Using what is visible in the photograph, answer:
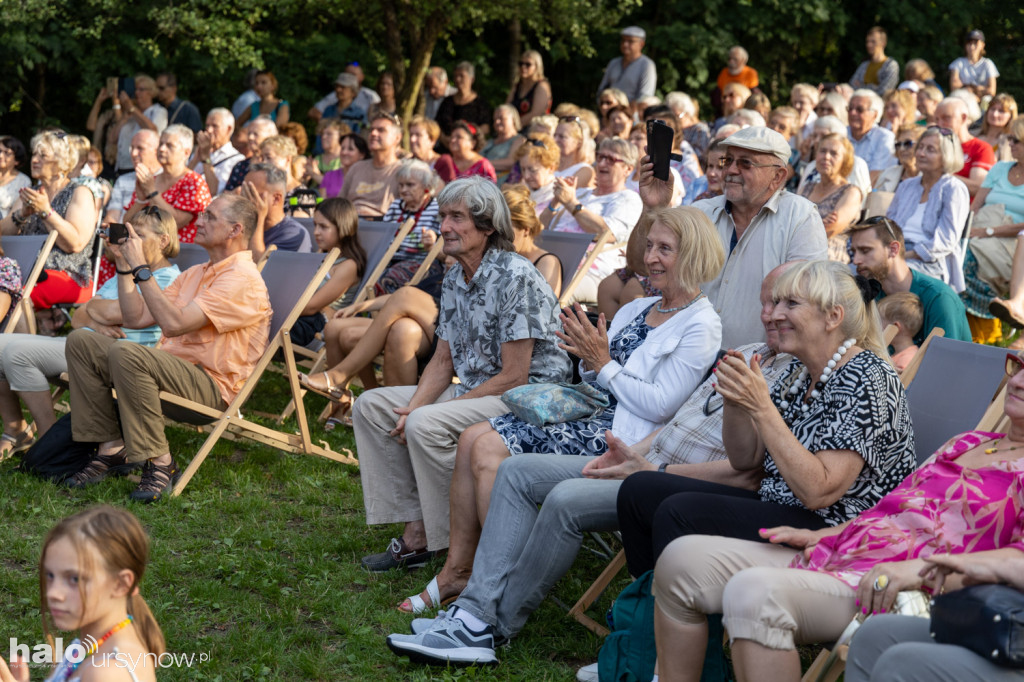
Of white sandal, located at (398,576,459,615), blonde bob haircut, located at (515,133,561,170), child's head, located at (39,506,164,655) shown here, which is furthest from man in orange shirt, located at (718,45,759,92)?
child's head, located at (39,506,164,655)

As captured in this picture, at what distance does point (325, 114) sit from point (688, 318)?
9846 millimetres

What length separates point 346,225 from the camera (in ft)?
21.8

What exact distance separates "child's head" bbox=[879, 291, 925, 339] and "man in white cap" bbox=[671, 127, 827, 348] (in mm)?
816

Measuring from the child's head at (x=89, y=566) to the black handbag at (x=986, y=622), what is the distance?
1755 mm

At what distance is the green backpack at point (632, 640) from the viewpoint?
3.23 meters

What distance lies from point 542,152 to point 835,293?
4480mm

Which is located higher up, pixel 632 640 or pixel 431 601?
pixel 632 640

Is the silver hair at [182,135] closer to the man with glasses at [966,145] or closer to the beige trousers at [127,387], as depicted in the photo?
the beige trousers at [127,387]

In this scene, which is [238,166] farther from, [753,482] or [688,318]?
[753,482]

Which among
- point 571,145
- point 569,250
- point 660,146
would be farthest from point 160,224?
point 571,145

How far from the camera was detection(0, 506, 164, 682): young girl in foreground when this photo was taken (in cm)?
237

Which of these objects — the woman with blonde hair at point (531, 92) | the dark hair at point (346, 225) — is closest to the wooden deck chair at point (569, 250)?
the dark hair at point (346, 225)

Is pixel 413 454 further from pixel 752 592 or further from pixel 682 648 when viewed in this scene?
pixel 752 592

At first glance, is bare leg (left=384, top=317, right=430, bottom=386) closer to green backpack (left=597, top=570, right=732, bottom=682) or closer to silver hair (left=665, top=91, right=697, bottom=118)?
green backpack (left=597, top=570, right=732, bottom=682)
